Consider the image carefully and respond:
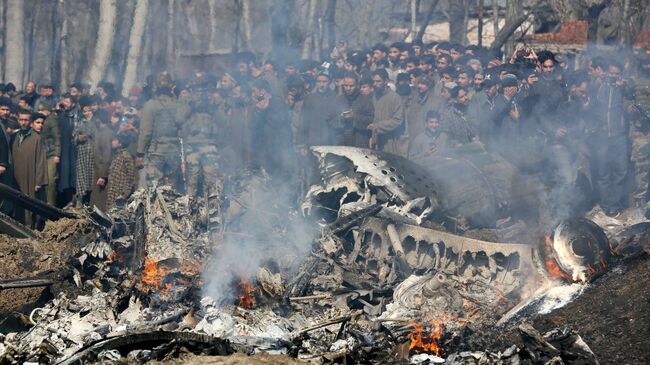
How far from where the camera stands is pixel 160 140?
1357cm

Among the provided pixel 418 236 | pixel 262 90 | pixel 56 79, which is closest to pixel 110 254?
pixel 418 236

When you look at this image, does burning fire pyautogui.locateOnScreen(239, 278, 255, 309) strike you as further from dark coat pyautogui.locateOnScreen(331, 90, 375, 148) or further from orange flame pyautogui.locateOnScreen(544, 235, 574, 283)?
dark coat pyautogui.locateOnScreen(331, 90, 375, 148)

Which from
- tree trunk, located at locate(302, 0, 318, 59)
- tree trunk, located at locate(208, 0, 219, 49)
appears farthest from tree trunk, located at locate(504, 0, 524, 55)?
tree trunk, located at locate(208, 0, 219, 49)

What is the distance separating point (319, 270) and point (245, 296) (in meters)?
1.07

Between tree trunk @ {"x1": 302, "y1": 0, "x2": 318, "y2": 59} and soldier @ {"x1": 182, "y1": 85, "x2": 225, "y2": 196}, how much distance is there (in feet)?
36.3

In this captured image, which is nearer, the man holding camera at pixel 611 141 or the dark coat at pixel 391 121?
the man holding camera at pixel 611 141

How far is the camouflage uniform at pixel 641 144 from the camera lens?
1214 cm

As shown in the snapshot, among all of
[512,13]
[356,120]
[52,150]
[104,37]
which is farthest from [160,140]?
[104,37]

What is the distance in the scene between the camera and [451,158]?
37.7ft

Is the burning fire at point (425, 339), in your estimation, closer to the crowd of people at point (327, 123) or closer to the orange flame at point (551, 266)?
the orange flame at point (551, 266)

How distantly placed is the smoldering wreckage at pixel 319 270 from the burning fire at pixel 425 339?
17 mm

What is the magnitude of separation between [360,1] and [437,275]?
94.1 ft

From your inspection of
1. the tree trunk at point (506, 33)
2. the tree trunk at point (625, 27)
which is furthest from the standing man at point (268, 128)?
the tree trunk at point (625, 27)

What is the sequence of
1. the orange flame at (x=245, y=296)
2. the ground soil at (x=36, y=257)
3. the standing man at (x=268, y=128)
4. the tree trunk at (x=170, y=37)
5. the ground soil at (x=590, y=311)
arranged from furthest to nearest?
the tree trunk at (x=170, y=37)
the standing man at (x=268, y=128)
the ground soil at (x=36, y=257)
the orange flame at (x=245, y=296)
the ground soil at (x=590, y=311)
